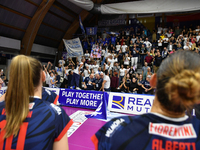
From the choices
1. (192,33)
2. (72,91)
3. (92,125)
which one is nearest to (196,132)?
(92,125)

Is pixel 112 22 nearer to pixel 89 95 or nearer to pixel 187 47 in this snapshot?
pixel 187 47

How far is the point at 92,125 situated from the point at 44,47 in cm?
1788

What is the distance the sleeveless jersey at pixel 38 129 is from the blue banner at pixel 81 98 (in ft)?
18.8

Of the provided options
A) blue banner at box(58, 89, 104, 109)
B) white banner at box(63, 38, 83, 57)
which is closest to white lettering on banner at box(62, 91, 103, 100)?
blue banner at box(58, 89, 104, 109)

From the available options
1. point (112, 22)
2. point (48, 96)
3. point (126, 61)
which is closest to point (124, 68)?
point (126, 61)

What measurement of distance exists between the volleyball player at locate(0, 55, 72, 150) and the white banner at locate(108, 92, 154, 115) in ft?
17.4

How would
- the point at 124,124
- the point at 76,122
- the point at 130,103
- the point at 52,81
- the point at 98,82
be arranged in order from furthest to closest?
the point at 52,81 < the point at 98,82 < the point at 130,103 < the point at 76,122 < the point at 124,124

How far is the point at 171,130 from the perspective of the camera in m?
0.83

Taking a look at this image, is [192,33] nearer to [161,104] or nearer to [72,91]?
[72,91]

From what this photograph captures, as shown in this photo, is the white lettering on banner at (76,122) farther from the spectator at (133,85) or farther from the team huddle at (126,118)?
the spectator at (133,85)

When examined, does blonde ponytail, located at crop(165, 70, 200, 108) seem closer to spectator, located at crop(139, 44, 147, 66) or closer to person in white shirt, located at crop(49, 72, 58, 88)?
person in white shirt, located at crop(49, 72, 58, 88)

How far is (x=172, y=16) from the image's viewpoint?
61.9ft

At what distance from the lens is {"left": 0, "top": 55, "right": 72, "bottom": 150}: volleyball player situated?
3.52ft

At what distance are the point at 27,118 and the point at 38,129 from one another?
125mm
